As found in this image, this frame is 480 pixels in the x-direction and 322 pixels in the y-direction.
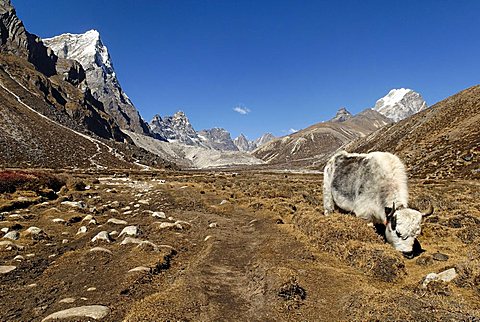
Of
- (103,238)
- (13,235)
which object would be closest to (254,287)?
(103,238)

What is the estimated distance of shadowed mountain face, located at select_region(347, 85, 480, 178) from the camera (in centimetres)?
6475

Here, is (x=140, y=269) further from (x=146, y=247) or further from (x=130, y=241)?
(x=130, y=241)

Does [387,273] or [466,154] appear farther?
[466,154]

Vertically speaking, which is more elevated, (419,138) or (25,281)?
(419,138)

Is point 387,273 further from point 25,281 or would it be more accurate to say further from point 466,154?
point 466,154

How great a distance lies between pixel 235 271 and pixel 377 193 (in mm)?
7959

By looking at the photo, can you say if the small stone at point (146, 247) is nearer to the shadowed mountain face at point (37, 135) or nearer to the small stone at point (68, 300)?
the small stone at point (68, 300)

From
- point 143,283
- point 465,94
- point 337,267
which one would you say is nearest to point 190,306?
point 143,283

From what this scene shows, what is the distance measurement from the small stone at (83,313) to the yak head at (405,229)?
417 inches

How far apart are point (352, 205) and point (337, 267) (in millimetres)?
6057

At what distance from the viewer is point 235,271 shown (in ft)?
39.6

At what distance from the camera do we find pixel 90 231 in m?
17.5

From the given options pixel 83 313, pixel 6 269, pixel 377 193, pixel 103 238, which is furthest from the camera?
pixel 377 193

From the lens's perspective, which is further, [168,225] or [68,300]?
[168,225]
